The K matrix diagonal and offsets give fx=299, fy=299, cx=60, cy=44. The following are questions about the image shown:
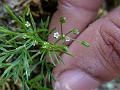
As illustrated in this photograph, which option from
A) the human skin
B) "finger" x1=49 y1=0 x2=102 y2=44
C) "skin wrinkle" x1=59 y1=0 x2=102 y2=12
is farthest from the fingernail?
"skin wrinkle" x1=59 y1=0 x2=102 y2=12

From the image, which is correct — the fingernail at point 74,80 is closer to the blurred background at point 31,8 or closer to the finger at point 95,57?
the finger at point 95,57

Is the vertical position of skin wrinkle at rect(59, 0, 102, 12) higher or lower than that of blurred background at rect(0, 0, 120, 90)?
lower

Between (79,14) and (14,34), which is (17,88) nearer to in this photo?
(14,34)

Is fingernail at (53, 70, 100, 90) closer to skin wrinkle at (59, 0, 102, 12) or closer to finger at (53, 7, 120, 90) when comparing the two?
finger at (53, 7, 120, 90)

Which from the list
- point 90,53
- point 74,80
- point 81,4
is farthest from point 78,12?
point 74,80

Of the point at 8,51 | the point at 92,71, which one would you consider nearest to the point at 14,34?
the point at 8,51

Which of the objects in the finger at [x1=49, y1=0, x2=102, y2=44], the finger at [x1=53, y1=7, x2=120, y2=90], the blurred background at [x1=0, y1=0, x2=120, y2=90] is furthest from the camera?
the finger at [x1=49, y1=0, x2=102, y2=44]
